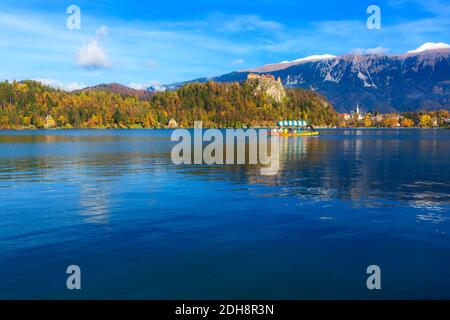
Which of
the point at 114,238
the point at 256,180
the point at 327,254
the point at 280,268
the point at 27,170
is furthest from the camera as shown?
the point at 27,170

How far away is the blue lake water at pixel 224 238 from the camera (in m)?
20.8

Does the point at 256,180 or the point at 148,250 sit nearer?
the point at 148,250

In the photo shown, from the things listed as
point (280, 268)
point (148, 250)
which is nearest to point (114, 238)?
point (148, 250)

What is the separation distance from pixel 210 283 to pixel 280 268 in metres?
4.52

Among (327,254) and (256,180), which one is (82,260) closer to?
(327,254)

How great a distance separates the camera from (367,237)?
29.6 meters

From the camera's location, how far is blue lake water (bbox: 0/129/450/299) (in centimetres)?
2084

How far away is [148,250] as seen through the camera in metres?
26.2

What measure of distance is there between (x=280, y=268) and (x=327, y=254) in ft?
13.5

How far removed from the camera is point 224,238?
95.7 ft

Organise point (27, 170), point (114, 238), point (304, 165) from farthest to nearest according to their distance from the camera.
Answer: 1. point (304, 165)
2. point (27, 170)
3. point (114, 238)
